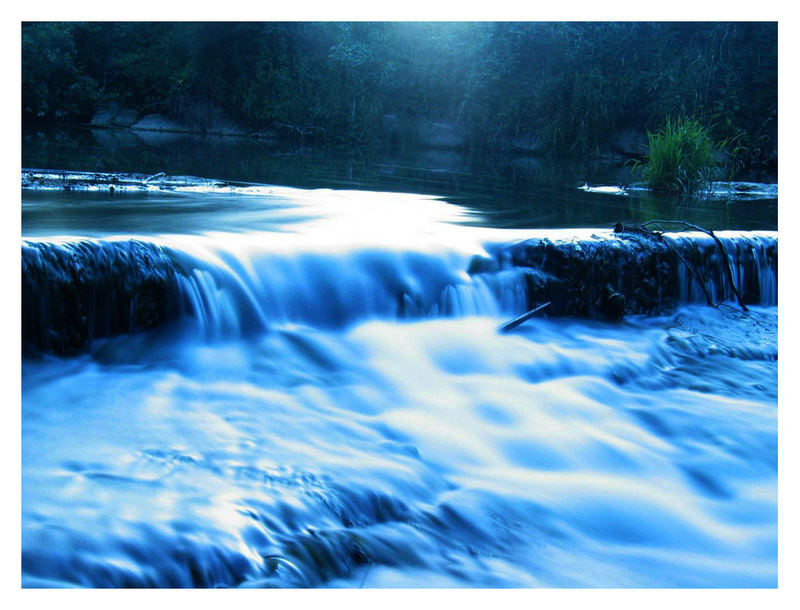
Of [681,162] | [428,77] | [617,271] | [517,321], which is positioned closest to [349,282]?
[517,321]

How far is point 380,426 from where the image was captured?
292 cm

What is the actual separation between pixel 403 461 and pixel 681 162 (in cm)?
735

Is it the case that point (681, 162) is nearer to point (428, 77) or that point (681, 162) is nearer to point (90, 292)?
point (90, 292)

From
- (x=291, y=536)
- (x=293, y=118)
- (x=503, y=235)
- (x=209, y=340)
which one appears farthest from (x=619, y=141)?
(x=291, y=536)

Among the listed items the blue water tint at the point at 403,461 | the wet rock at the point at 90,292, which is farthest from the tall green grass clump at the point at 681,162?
the wet rock at the point at 90,292

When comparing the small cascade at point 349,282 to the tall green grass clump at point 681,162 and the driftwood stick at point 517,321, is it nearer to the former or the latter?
the driftwood stick at point 517,321

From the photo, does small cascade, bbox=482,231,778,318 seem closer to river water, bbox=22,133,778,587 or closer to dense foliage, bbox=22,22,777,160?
river water, bbox=22,133,778,587

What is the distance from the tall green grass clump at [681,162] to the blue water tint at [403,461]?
5.23 m

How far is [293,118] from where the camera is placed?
58.6ft

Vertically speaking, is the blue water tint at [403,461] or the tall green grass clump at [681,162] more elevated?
the tall green grass clump at [681,162]

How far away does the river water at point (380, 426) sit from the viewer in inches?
79.3

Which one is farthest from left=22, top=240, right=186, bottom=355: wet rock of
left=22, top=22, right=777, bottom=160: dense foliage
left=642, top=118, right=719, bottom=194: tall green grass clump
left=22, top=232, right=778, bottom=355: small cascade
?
left=22, top=22, right=777, bottom=160: dense foliage

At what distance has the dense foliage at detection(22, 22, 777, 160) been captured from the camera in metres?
16.2

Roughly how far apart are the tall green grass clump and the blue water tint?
17.2 feet
